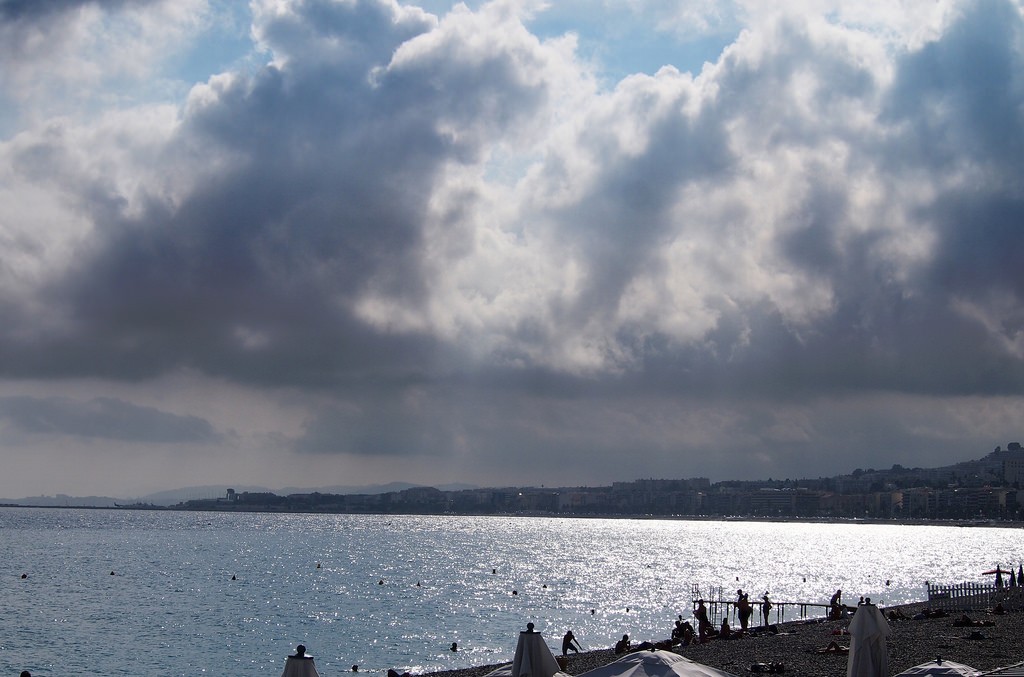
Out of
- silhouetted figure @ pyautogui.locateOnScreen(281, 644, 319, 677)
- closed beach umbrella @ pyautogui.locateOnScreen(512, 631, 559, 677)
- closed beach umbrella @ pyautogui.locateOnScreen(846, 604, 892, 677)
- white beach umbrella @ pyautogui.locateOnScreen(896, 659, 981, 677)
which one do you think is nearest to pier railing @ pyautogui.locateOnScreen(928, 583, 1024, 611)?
closed beach umbrella @ pyautogui.locateOnScreen(846, 604, 892, 677)

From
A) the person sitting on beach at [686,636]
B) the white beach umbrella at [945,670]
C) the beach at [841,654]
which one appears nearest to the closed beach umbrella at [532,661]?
the white beach umbrella at [945,670]

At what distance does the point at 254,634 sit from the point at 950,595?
136 ft

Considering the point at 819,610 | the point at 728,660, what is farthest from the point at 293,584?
the point at 728,660

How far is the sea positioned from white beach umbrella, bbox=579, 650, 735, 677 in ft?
97.9

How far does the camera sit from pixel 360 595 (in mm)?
84375

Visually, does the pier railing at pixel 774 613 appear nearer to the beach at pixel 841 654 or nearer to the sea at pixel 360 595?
the sea at pixel 360 595

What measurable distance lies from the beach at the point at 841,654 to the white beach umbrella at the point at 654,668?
48.4 feet

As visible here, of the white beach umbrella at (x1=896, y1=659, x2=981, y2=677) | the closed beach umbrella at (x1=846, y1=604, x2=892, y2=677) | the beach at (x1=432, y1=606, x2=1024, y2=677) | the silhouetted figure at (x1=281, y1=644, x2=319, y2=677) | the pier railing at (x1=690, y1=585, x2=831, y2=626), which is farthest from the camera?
the pier railing at (x1=690, y1=585, x2=831, y2=626)

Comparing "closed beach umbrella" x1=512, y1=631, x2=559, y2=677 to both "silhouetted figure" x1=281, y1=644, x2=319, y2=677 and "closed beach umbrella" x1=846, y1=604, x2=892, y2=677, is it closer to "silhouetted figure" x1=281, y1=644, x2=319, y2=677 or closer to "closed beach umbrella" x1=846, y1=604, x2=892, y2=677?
"silhouetted figure" x1=281, y1=644, x2=319, y2=677

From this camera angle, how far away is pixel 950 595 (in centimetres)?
6025

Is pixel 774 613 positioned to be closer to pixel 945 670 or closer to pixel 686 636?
pixel 686 636

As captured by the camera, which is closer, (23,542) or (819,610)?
(819,610)

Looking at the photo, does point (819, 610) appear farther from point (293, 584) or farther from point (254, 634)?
point (293, 584)

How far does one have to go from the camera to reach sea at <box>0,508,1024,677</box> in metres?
51.5
